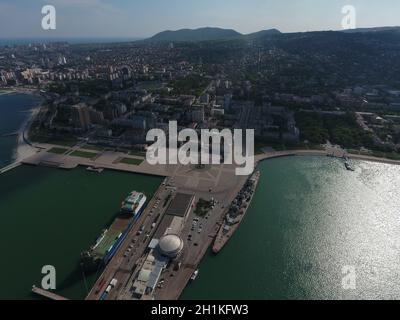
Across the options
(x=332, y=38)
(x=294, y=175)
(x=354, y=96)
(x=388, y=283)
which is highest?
(x=332, y=38)

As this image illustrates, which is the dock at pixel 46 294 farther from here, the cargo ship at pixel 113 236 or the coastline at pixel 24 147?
the coastline at pixel 24 147

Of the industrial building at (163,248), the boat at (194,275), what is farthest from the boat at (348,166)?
the boat at (194,275)

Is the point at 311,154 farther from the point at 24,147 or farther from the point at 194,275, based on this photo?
the point at 24,147

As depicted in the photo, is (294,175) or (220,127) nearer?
(294,175)

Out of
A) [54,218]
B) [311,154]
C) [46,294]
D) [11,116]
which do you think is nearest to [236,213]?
[46,294]

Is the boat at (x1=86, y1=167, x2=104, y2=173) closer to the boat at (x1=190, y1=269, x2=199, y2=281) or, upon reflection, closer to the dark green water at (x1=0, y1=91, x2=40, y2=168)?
the dark green water at (x1=0, y1=91, x2=40, y2=168)
